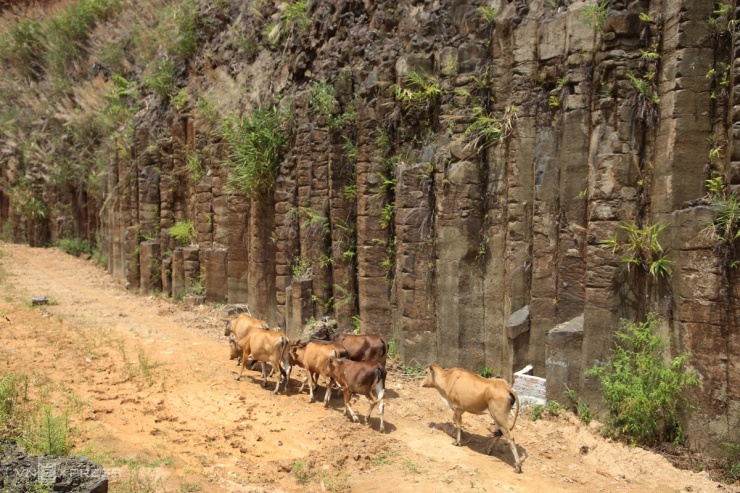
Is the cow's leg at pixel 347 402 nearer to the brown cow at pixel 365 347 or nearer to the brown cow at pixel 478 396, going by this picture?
the brown cow at pixel 365 347

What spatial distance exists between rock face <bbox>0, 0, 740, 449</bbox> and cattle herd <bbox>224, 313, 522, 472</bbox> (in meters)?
1.18

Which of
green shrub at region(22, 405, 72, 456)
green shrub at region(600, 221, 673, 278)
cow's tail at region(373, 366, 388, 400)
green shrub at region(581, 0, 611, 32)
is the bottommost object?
green shrub at region(22, 405, 72, 456)

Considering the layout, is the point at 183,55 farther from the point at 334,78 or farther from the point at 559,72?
the point at 559,72

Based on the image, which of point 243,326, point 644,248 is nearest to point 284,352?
point 243,326

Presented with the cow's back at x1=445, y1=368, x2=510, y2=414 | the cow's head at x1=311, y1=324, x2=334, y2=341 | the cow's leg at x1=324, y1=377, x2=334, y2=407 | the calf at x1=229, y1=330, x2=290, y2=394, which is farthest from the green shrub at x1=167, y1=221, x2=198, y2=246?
the cow's back at x1=445, y1=368, x2=510, y2=414

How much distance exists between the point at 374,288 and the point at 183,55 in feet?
42.7

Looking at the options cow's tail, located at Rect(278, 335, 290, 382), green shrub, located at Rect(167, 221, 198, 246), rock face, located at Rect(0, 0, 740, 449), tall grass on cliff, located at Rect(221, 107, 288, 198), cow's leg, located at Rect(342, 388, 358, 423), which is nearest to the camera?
rock face, located at Rect(0, 0, 740, 449)

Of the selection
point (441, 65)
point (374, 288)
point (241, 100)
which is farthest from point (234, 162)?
point (441, 65)

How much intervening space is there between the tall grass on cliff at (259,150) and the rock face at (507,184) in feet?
1.29

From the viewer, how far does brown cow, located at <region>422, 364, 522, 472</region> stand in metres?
8.91

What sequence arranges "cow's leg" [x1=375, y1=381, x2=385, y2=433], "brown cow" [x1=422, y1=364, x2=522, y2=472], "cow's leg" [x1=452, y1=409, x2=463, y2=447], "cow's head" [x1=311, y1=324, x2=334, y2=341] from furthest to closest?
"cow's head" [x1=311, y1=324, x2=334, y2=341] < "cow's leg" [x1=375, y1=381, x2=385, y2=433] < "cow's leg" [x1=452, y1=409, x2=463, y2=447] < "brown cow" [x1=422, y1=364, x2=522, y2=472]

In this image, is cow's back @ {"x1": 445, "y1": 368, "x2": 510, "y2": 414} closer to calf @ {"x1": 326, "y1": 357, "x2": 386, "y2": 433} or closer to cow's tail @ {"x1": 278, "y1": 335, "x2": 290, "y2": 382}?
calf @ {"x1": 326, "y1": 357, "x2": 386, "y2": 433}

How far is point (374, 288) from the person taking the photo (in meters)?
13.2

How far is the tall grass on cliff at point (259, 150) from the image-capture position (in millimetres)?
16094
